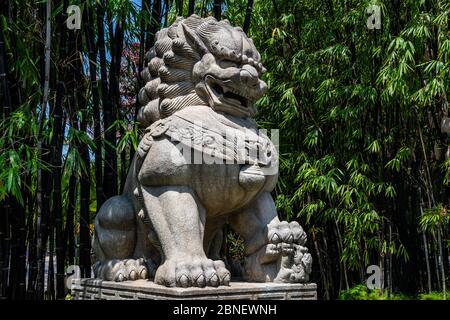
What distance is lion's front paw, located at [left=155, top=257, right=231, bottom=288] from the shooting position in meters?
2.60

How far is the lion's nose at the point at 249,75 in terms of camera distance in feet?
9.71

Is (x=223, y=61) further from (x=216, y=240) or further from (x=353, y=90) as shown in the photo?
(x=353, y=90)

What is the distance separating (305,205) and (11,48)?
289 centimetres

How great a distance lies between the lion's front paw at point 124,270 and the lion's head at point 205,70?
759 millimetres

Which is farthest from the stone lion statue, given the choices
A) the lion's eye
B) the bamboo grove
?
the bamboo grove

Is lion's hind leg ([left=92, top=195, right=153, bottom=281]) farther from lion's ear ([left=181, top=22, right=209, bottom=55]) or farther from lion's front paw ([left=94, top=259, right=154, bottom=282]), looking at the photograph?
lion's ear ([left=181, top=22, right=209, bottom=55])

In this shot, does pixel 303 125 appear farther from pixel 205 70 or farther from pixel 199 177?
pixel 199 177

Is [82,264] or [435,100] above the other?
[435,100]

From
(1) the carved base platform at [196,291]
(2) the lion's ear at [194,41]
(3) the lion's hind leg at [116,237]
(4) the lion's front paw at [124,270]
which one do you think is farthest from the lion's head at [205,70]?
(1) the carved base platform at [196,291]

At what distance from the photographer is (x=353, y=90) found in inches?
212

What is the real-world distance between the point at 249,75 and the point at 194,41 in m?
0.33

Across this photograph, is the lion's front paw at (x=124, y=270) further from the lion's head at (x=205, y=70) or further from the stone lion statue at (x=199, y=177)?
the lion's head at (x=205, y=70)
